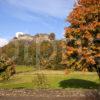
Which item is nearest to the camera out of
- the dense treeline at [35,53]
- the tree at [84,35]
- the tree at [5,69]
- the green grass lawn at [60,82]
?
the tree at [84,35]

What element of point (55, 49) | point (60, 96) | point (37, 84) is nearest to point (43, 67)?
point (55, 49)

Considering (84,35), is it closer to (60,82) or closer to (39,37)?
(60,82)

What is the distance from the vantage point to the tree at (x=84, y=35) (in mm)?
31547

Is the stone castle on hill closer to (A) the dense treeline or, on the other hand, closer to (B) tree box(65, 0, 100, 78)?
(A) the dense treeline

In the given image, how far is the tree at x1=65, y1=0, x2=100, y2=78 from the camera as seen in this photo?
31.5 metres

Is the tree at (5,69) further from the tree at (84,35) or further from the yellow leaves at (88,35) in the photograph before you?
the yellow leaves at (88,35)


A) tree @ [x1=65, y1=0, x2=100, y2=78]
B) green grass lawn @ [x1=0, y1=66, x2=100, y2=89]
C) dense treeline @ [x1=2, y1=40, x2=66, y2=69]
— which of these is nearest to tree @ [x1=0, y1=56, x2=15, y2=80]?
green grass lawn @ [x1=0, y1=66, x2=100, y2=89]

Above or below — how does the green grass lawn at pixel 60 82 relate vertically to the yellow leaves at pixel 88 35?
below

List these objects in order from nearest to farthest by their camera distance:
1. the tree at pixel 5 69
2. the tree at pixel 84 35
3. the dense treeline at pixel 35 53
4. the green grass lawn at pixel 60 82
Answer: the tree at pixel 84 35
the tree at pixel 5 69
the green grass lawn at pixel 60 82
the dense treeline at pixel 35 53

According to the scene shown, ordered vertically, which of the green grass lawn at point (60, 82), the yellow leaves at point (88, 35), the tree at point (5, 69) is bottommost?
the green grass lawn at point (60, 82)

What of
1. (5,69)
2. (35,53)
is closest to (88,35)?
(5,69)

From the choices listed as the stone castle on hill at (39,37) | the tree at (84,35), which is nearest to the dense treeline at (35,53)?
the stone castle on hill at (39,37)

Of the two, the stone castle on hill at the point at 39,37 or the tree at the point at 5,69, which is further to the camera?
the stone castle on hill at the point at 39,37

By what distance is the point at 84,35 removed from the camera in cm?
3203
